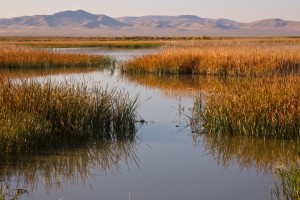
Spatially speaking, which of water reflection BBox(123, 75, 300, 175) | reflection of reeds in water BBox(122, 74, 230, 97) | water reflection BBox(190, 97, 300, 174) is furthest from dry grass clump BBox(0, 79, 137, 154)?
reflection of reeds in water BBox(122, 74, 230, 97)

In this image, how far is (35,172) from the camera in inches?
267

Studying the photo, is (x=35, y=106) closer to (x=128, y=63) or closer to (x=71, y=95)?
(x=71, y=95)

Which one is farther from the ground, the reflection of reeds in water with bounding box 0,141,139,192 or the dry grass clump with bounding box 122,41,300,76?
the dry grass clump with bounding box 122,41,300,76

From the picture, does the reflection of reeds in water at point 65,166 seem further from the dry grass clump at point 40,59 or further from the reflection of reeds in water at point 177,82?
the dry grass clump at point 40,59

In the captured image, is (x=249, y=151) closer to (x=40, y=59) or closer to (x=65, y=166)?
(x=65, y=166)

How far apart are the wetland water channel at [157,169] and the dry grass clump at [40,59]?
14.3 metres

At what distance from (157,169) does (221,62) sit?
1346cm

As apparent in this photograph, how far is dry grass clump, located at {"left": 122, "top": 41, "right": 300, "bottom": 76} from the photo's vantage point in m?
18.9

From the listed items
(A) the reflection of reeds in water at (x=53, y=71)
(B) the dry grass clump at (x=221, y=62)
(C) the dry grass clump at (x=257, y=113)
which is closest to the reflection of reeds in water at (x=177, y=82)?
(B) the dry grass clump at (x=221, y=62)

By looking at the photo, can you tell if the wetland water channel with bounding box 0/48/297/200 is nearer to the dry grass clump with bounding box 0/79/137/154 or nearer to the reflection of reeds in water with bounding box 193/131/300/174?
the reflection of reeds in water with bounding box 193/131/300/174

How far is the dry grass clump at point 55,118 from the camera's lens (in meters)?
7.37

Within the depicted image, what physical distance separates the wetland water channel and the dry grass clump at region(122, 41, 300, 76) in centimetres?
990

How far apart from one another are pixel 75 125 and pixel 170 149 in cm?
144

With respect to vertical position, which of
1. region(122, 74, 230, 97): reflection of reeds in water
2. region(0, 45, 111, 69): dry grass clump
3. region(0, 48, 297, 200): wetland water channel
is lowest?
region(122, 74, 230, 97): reflection of reeds in water
